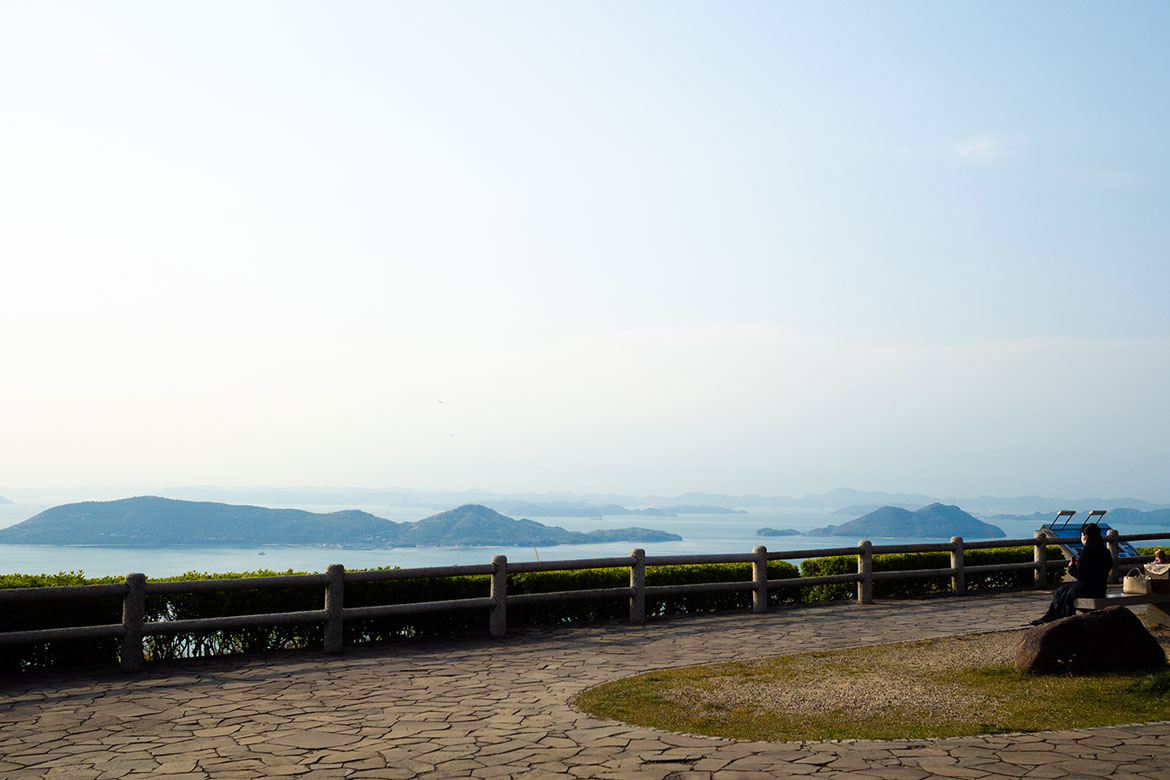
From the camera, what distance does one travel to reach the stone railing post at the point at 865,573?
17.7m

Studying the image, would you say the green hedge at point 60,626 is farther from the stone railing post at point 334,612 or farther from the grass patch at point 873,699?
the grass patch at point 873,699

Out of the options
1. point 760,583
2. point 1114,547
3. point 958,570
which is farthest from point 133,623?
point 1114,547

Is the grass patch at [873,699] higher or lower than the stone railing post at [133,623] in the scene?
lower

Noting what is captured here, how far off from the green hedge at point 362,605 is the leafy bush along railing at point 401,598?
0.7 inches

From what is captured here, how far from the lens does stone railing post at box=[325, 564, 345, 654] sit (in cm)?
1230

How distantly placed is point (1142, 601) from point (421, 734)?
404 inches

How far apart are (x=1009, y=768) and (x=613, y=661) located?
18.9ft

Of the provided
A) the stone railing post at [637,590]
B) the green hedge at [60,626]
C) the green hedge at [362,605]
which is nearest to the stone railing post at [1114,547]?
the green hedge at [362,605]

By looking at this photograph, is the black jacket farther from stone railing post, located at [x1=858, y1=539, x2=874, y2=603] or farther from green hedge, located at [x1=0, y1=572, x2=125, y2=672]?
green hedge, located at [x1=0, y1=572, x2=125, y2=672]

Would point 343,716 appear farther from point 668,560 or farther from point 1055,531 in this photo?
point 1055,531

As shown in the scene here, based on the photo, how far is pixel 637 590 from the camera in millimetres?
15281

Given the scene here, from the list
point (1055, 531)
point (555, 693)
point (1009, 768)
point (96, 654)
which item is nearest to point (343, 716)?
point (555, 693)

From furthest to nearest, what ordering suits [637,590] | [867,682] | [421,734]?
[637,590] < [867,682] < [421,734]

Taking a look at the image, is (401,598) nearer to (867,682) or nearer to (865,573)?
(867,682)
